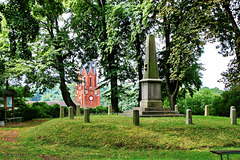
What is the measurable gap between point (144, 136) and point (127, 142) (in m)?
0.89

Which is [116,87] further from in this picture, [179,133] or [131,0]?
[179,133]

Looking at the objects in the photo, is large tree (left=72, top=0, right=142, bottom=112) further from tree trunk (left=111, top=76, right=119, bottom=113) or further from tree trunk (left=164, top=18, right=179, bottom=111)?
tree trunk (left=164, top=18, right=179, bottom=111)

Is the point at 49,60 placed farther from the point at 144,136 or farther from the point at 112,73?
the point at 144,136

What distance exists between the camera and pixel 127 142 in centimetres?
988

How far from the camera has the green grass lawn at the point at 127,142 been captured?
336 inches

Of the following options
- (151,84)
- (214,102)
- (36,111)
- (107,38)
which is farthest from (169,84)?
(36,111)

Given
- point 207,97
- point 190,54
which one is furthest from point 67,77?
point 207,97

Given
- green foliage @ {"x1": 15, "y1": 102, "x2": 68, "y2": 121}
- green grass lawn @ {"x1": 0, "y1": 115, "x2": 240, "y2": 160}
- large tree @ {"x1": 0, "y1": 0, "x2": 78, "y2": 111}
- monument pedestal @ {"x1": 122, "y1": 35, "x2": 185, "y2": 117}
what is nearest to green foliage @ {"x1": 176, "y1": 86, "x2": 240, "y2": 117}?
monument pedestal @ {"x1": 122, "y1": 35, "x2": 185, "y2": 117}

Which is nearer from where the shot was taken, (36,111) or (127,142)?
(127,142)

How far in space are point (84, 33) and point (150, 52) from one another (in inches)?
388

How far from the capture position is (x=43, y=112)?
2511 centimetres

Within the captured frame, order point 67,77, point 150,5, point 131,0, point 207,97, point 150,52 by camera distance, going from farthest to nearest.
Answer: point 207,97 < point 67,77 < point 131,0 < point 150,5 < point 150,52

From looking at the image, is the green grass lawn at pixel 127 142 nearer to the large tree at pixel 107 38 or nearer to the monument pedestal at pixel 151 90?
the monument pedestal at pixel 151 90

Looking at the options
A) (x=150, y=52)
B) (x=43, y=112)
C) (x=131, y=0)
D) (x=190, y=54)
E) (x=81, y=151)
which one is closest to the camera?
(x=81, y=151)
